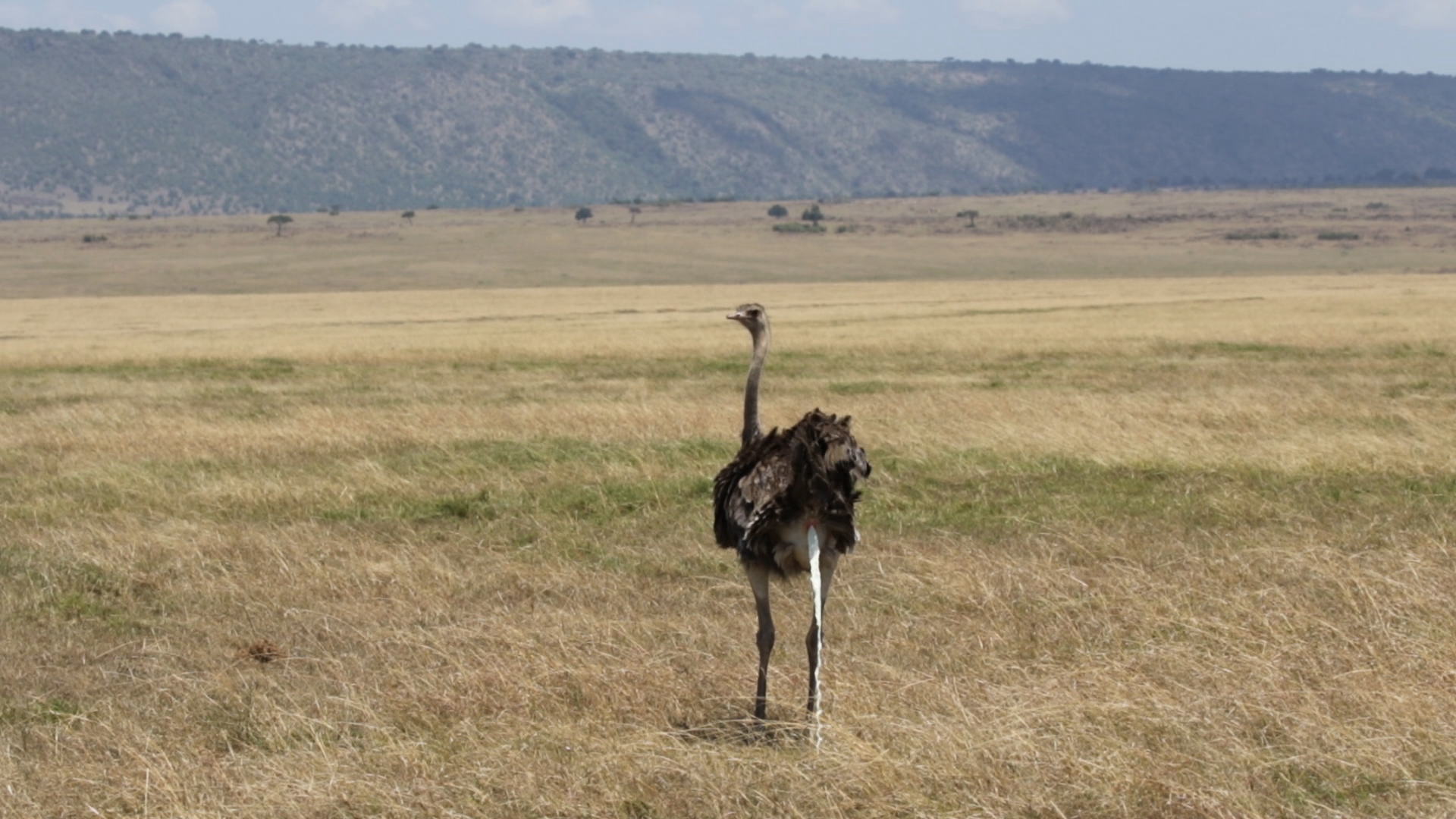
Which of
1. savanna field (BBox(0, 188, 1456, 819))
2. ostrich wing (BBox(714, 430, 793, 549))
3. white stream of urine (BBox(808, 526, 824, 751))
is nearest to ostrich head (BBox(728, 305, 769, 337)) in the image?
ostrich wing (BBox(714, 430, 793, 549))

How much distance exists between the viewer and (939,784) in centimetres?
552

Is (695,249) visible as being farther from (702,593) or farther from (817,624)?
(817,624)

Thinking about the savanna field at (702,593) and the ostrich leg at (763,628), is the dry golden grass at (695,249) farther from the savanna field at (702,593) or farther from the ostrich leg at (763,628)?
the ostrich leg at (763,628)

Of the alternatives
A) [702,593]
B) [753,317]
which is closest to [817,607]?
[753,317]

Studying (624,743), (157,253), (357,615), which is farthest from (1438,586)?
(157,253)

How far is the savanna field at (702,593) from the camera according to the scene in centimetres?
568

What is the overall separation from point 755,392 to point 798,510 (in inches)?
36.5

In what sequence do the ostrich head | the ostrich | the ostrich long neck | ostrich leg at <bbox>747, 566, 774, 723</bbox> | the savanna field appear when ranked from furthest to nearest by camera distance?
the ostrich head → the ostrich long neck → ostrich leg at <bbox>747, 566, 774, 723</bbox> → the ostrich → the savanna field

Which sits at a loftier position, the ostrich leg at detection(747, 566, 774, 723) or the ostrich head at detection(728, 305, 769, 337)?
the ostrich head at detection(728, 305, 769, 337)

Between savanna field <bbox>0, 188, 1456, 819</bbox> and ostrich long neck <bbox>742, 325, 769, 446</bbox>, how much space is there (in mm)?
1067

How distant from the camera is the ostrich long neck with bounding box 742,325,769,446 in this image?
6.76m

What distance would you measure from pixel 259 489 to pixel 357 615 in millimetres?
4199

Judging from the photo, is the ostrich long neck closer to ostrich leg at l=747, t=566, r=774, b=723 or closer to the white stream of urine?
ostrich leg at l=747, t=566, r=774, b=723

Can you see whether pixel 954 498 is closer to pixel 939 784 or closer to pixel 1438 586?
pixel 1438 586
